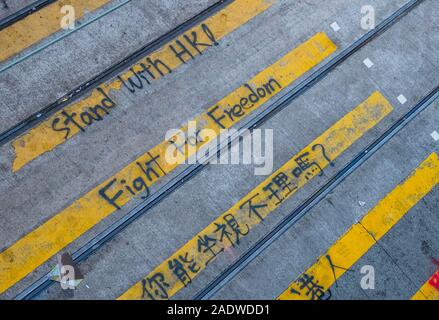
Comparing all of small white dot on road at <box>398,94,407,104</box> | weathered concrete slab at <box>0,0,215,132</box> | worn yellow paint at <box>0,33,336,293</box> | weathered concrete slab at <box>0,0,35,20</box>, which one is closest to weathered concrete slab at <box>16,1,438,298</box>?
small white dot on road at <box>398,94,407,104</box>

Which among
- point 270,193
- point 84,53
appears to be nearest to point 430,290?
point 270,193

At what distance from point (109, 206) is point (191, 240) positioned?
1580 mm

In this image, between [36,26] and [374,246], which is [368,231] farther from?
[36,26]

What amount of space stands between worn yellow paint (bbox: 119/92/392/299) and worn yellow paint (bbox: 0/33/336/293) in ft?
0.59

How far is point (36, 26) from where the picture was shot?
32.2ft

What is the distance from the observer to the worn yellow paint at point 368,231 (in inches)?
370

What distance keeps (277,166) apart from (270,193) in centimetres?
56

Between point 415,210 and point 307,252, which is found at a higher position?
point 307,252

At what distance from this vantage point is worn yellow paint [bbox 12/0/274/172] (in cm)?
912

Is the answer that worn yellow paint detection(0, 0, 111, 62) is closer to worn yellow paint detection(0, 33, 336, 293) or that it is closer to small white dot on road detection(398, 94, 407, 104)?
worn yellow paint detection(0, 33, 336, 293)
